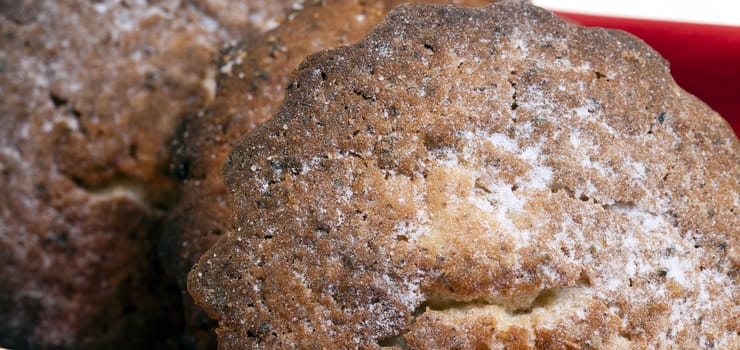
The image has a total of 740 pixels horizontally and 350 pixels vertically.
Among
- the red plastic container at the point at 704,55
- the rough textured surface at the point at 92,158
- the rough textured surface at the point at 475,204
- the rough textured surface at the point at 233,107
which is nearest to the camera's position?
the rough textured surface at the point at 475,204

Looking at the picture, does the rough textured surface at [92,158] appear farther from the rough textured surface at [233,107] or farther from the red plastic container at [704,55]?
the red plastic container at [704,55]

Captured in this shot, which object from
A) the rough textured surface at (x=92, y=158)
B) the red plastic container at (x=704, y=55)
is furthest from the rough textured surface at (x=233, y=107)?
the red plastic container at (x=704, y=55)

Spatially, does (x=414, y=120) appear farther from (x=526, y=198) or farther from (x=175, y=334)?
(x=175, y=334)

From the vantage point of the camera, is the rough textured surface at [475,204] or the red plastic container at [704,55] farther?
the red plastic container at [704,55]

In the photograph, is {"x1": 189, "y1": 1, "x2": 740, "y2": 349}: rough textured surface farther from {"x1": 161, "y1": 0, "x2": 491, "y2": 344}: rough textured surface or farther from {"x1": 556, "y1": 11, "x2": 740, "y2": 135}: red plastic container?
{"x1": 556, "y1": 11, "x2": 740, "y2": 135}: red plastic container

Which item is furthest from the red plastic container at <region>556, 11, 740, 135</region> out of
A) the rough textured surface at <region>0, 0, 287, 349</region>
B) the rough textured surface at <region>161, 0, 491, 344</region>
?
the rough textured surface at <region>0, 0, 287, 349</region>

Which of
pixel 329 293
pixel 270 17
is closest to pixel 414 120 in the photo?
pixel 329 293

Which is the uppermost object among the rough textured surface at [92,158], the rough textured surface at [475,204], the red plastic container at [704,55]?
the red plastic container at [704,55]
